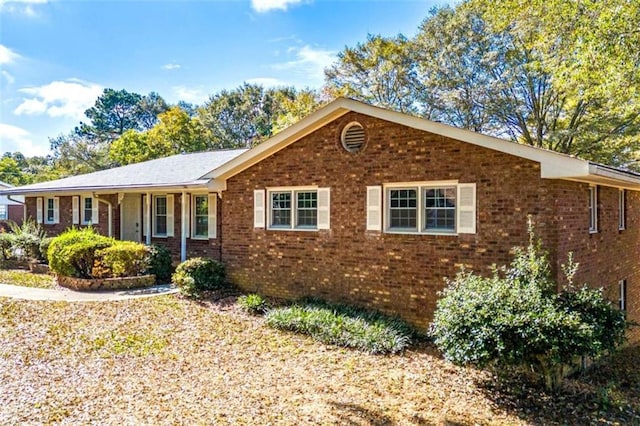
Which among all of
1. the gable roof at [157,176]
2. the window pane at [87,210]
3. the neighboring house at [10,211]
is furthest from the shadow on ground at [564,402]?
the neighboring house at [10,211]

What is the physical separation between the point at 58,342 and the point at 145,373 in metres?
2.39

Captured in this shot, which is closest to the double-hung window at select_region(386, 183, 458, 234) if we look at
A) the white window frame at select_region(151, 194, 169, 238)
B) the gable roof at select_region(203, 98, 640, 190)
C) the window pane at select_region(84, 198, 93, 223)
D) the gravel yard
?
the gable roof at select_region(203, 98, 640, 190)

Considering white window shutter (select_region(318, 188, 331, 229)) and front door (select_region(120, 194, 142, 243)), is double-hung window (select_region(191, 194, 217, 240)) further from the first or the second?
white window shutter (select_region(318, 188, 331, 229))

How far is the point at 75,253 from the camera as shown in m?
12.3

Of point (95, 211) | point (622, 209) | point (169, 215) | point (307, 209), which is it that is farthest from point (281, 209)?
point (95, 211)

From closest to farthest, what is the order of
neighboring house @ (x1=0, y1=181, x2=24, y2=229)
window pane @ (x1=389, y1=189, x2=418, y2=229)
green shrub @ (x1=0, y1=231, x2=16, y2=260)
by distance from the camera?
window pane @ (x1=389, y1=189, x2=418, y2=229) → green shrub @ (x1=0, y1=231, x2=16, y2=260) → neighboring house @ (x1=0, y1=181, x2=24, y2=229)

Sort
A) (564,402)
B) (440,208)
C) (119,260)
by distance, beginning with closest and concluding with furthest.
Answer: (564,402) → (440,208) → (119,260)

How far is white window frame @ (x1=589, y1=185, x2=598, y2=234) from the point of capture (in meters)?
9.23

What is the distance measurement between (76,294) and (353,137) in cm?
826

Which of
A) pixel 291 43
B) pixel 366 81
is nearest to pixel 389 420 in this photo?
pixel 291 43

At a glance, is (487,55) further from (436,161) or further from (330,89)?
(436,161)

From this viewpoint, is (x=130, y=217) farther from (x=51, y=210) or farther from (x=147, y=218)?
(x=51, y=210)

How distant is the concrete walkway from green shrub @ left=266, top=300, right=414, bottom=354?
3.96 meters

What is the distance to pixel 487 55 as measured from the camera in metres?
23.1
